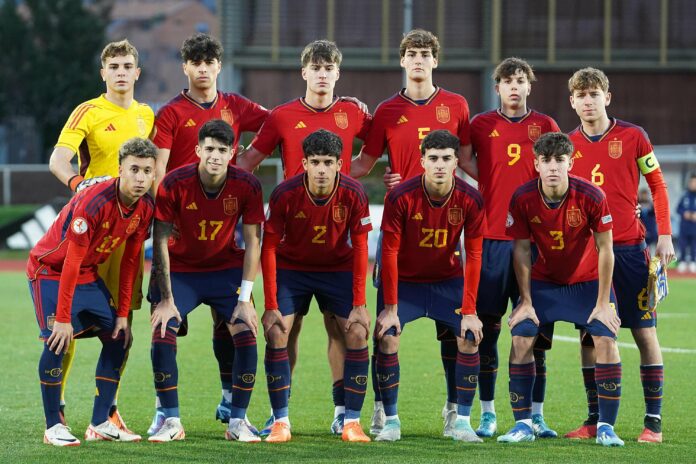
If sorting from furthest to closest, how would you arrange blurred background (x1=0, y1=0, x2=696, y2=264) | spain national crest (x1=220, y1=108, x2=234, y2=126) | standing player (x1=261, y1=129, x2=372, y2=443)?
blurred background (x1=0, y1=0, x2=696, y2=264) < spain national crest (x1=220, y1=108, x2=234, y2=126) < standing player (x1=261, y1=129, x2=372, y2=443)

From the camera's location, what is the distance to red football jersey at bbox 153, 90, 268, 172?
25.9 ft

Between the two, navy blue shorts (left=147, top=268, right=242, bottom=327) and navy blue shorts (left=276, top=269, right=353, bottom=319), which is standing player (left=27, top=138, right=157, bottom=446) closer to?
navy blue shorts (left=147, top=268, right=242, bottom=327)

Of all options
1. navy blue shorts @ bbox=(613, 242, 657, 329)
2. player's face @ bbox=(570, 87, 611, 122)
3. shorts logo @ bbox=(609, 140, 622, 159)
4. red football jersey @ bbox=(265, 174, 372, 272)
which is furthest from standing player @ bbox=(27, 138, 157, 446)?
navy blue shorts @ bbox=(613, 242, 657, 329)

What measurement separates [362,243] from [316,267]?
353 mm

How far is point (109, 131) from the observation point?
7.85 metres

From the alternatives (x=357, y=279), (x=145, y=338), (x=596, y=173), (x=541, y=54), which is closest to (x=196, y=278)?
(x=357, y=279)

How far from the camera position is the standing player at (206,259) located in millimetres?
7293

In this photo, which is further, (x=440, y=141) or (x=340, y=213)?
(x=340, y=213)

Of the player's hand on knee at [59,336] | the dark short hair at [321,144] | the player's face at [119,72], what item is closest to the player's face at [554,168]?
the dark short hair at [321,144]

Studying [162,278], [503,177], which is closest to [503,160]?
[503,177]

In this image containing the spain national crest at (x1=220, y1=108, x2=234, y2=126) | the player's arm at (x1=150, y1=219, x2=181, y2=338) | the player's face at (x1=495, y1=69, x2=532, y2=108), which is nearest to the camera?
the player's arm at (x1=150, y1=219, x2=181, y2=338)

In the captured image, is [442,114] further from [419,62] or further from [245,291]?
[245,291]

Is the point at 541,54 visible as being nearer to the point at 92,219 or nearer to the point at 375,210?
the point at 375,210

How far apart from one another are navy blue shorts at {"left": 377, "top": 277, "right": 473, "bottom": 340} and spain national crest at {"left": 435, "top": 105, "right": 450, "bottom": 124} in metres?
1.05
